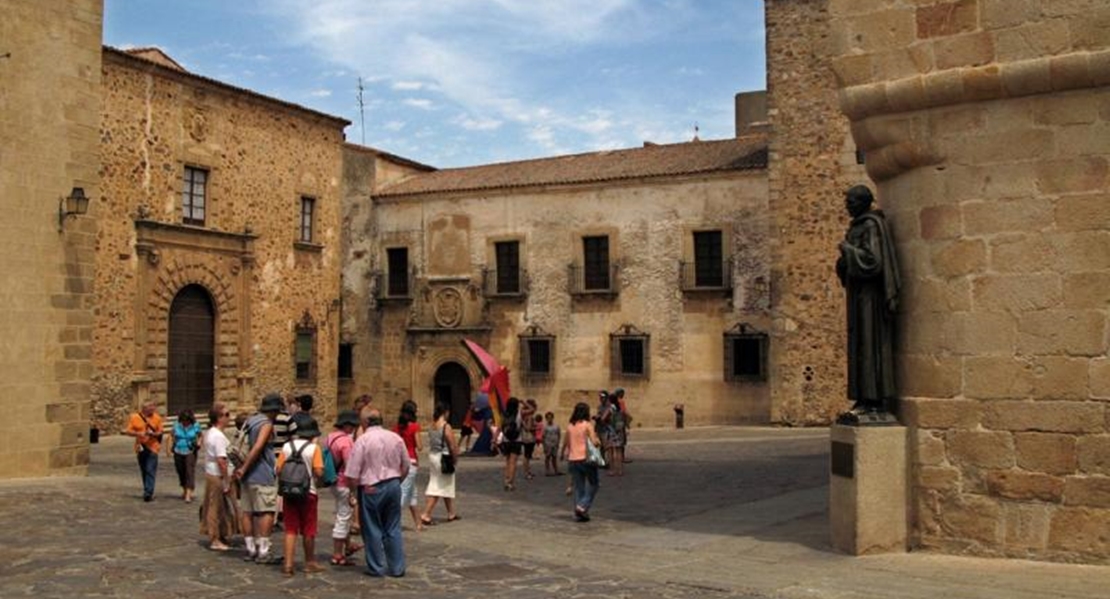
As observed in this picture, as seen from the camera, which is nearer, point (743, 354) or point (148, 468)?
point (148, 468)

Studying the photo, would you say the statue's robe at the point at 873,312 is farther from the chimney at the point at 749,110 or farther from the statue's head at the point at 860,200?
the chimney at the point at 749,110

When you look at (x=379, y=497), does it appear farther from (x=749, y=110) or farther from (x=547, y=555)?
(x=749, y=110)

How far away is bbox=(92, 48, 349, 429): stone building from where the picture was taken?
24.4 meters

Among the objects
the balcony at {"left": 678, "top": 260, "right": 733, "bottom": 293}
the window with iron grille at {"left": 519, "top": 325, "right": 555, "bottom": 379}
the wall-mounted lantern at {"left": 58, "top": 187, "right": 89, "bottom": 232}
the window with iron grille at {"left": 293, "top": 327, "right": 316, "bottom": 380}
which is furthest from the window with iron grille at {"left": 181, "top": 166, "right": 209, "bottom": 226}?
the balcony at {"left": 678, "top": 260, "right": 733, "bottom": 293}

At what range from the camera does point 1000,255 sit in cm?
799

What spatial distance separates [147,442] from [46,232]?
3940mm

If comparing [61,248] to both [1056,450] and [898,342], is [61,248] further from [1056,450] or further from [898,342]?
[1056,450]

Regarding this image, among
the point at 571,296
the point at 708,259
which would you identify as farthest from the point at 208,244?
the point at 708,259

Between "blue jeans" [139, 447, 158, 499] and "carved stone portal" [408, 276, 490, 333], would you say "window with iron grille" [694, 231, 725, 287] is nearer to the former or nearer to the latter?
"carved stone portal" [408, 276, 490, 333]

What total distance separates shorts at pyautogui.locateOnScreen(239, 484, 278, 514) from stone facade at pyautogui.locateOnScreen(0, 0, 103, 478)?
7029 millimetres

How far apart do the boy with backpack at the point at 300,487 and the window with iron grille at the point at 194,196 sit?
19.0 metres

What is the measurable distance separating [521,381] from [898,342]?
21.2 meters

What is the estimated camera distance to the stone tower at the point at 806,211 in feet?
82.3

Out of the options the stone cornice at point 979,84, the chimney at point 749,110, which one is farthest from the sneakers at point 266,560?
the chimney at point 749,110
